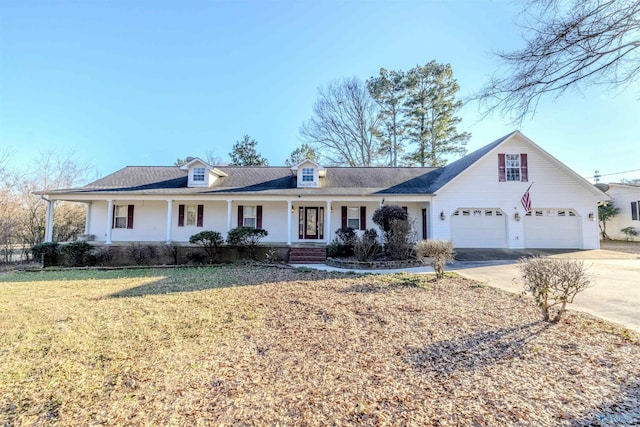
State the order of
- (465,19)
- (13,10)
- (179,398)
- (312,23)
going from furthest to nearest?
(312,23) → (13,10) → (465,19) → (179,398)

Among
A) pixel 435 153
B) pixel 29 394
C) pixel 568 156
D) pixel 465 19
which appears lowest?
pixel 29 394

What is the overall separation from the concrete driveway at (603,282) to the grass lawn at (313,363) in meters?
0.86

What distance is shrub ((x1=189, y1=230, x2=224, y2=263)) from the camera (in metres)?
12.9

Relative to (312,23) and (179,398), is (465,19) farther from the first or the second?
(179,398)

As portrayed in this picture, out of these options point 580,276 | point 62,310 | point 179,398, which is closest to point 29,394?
point 179,398

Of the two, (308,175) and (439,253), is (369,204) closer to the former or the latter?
(308,175)

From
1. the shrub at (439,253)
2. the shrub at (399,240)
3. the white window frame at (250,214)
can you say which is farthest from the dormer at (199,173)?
the shrub at (439,253)

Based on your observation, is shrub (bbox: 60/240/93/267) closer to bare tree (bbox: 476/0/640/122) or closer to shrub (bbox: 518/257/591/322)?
bare tree (bbox: 476/0/640/122)

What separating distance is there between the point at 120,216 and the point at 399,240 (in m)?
15.1

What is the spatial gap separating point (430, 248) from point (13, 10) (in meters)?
17.4

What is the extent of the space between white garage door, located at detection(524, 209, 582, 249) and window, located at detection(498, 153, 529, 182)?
2.11 metres

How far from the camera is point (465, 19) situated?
717 cm

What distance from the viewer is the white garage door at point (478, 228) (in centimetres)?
1521

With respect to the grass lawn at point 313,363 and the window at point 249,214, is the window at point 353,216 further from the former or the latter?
the grass lawn at point 313,363
